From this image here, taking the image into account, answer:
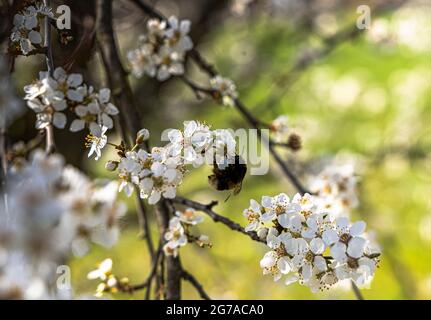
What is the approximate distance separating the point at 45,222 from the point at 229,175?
34 centimetres

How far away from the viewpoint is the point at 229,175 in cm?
77

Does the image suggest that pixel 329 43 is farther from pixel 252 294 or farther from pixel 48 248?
pixel 48 248

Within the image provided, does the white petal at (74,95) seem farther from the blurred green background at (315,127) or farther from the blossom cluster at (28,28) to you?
the blurred green background at (315,127)

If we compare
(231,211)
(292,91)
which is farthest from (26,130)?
(292,91)

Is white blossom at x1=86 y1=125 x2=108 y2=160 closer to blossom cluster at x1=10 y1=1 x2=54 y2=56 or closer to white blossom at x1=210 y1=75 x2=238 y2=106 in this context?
blossom cluster at x1=10 y1=1 x2=54 y2=56

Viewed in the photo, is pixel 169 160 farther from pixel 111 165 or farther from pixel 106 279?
pixel 106 279

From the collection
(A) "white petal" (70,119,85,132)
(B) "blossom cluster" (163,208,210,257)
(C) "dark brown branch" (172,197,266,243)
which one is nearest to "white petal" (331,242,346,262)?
(C) "dark brown branch" (172,197,266,243)

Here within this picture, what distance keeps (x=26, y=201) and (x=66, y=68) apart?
34cm

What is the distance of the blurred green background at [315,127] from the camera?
205 centimetres

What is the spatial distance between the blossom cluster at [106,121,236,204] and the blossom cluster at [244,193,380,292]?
11 centimetres

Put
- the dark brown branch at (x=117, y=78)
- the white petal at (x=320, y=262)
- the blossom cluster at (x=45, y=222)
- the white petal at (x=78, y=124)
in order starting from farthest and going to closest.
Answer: the dark brown branch at (x=117, y=78) < the white petal at (x=78, y=124) < the white petal at (x=320, y=262) < the blossom cluster at (x=45, y=222)

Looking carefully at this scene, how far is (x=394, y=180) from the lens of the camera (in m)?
2.86

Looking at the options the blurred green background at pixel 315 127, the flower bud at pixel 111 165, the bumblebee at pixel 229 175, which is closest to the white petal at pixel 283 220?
the bumblebee at pixel 229 175

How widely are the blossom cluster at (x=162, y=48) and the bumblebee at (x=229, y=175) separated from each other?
0.39 meters
